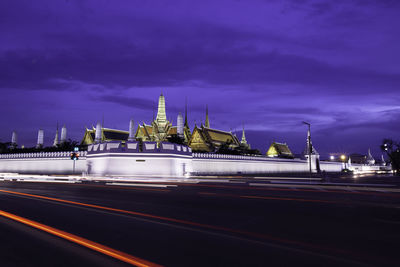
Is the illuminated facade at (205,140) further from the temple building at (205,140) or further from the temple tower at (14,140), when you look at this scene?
the temple tower at (14,140)

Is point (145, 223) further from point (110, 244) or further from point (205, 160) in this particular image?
point (205, 160)

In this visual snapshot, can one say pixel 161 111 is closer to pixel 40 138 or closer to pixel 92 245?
pixel 40 138

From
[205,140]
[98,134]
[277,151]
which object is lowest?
[277,151]

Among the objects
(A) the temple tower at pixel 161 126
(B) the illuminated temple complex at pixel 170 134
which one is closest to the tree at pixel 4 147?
(B) the illuminated temple complex at pixel 170 134

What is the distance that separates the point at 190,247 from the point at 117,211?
15.8 ft

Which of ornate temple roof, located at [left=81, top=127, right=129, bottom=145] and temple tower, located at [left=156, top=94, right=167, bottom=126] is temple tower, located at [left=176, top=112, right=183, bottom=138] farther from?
ornate temple roof, located at [left=81, top=127, right=129, bottom=145]

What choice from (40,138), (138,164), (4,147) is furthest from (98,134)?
(138,164)

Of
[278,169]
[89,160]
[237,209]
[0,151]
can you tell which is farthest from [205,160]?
[0,151]

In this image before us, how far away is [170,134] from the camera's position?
8394 cm

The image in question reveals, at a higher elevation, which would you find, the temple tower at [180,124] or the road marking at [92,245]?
the temple tower at [180,124]

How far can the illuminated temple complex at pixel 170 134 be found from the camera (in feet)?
267

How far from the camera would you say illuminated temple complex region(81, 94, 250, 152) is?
267 feet

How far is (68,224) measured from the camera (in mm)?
7352

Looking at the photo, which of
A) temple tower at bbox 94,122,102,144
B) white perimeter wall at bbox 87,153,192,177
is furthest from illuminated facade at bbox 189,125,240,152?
white perimeter wall at bbox 87,153,192,177
